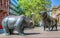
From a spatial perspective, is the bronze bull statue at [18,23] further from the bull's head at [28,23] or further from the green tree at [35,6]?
the green tree at [35,6]

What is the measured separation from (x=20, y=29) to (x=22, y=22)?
0.40 metres

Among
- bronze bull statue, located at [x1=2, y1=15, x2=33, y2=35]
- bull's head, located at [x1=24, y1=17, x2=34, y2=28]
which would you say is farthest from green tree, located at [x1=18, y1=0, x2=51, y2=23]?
bull's head, located at [x1=24, y1=17, x2=34, y2=28]

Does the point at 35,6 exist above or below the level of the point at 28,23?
above

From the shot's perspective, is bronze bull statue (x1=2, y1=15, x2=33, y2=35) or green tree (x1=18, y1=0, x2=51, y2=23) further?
green tree (x1=18, y1=0, x2=51, y2=23)

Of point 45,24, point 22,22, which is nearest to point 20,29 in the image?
point 22,22

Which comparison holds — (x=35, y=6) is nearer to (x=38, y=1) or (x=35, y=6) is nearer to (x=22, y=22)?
(x=38, y=1)

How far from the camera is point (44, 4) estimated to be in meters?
36.4

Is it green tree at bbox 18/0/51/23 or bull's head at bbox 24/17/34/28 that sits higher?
green tree at bbox 18/0/51/23

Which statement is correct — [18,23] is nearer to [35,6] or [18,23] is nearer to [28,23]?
[28,23]

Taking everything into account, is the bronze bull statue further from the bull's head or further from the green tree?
the green tree

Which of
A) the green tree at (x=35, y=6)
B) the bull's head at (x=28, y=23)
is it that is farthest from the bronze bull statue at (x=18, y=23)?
the green tree at (x=35, y=6)

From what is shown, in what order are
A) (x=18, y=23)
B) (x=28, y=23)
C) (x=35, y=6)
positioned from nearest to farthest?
(x=28, y=23) < (x=18, y=23) < (x=35, y=6)

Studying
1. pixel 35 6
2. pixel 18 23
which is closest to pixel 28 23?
pixel 18 23

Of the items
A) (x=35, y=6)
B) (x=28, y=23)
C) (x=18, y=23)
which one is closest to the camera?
(x=28, y=23)
